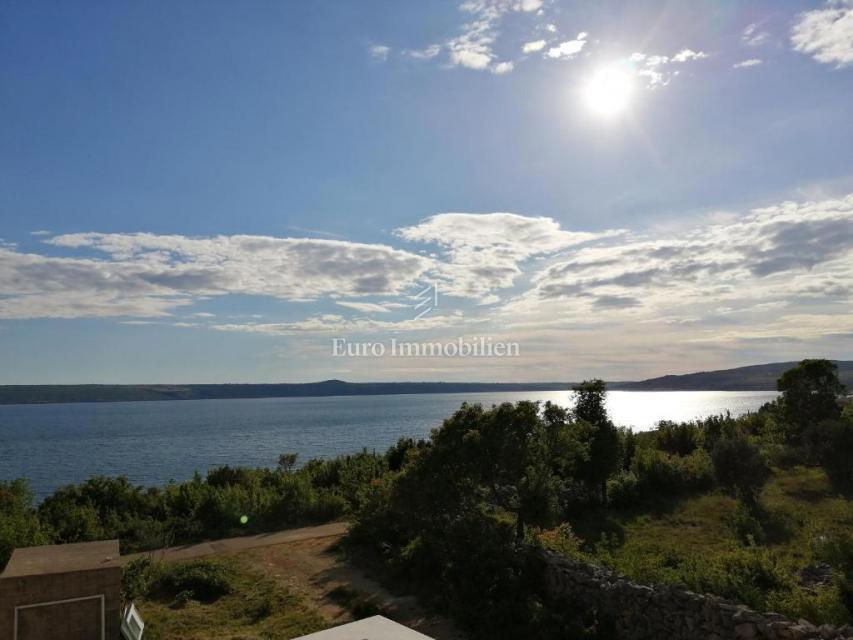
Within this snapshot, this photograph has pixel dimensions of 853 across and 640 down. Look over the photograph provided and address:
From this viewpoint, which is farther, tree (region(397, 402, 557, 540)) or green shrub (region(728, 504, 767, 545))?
green shrub (region(728, 504, 767, 545))

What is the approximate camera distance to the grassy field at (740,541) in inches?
420

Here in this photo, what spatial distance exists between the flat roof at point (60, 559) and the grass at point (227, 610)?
214 cm

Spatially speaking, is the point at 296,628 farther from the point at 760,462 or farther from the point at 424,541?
the point at 760,462

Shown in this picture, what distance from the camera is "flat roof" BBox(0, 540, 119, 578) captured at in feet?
29.5

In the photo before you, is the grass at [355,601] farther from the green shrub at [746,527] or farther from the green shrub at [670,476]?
the green shrub at [670,476]

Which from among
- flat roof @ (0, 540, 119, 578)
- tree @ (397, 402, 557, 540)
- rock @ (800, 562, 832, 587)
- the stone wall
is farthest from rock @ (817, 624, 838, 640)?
flat roof @ (0, 540, 119, 578)

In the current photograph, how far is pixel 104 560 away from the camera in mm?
9477

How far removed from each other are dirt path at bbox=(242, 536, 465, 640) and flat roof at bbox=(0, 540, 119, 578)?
4735mm

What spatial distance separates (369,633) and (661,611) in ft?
17.7

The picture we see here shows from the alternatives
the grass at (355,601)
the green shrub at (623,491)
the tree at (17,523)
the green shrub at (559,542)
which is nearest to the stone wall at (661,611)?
the green shrub at (559,542)

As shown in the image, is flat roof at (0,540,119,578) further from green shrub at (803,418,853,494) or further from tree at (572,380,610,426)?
green shrub at (803,418,853,494)

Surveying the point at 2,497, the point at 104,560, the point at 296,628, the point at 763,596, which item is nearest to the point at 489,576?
the point at 296,628

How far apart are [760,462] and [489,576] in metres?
12.9

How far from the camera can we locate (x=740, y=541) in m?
16.3
